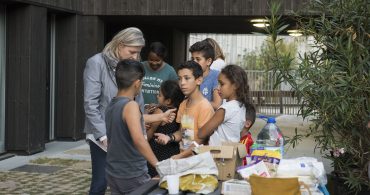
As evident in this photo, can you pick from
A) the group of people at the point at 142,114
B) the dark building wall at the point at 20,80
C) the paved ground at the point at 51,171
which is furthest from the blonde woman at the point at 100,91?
the dark building wall at the point at 20,80

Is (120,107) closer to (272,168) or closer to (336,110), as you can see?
(272,168)

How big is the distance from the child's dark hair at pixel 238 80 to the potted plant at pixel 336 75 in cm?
27

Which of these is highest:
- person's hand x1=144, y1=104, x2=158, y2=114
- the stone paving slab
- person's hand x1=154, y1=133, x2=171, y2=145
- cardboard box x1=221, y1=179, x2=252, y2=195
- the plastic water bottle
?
person's hand x1=144, y1=104, x2=158, y2=114

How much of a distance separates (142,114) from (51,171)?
190 inches

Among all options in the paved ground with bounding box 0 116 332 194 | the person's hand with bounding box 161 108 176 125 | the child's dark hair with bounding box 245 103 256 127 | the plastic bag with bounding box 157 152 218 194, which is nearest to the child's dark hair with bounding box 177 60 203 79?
the person's hand with bounding box 161 108 176 125

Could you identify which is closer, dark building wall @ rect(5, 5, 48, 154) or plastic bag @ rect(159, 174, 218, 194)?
plastic bag @ rect(159, 174, 218, 194)

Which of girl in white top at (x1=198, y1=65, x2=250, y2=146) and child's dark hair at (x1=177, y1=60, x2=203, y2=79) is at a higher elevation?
child's dark hair at (x1=177, y1=60, x2=203, y2=79)

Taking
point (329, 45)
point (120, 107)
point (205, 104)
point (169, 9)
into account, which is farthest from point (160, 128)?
point (169, 9)

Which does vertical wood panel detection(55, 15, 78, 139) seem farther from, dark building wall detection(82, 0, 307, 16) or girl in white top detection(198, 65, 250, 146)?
girl in white top detection(198, 65, 250, 146)

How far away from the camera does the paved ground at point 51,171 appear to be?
7.15 m

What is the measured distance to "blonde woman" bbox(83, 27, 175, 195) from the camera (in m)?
4.53

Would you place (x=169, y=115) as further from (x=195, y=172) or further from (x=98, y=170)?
(x=195, y=172)

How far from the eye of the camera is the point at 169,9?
11.3 m

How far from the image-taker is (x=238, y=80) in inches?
176
